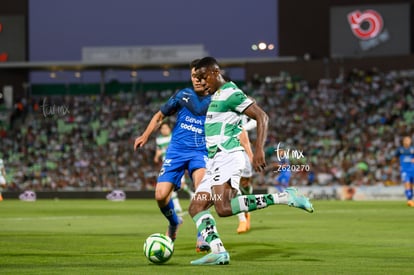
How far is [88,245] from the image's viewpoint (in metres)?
15.9

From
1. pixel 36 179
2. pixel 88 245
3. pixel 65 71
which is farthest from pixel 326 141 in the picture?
pixel 88 245

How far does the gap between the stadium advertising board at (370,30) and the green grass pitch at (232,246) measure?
35.4 meters

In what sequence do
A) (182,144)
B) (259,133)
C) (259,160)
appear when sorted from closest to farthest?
(259,160)
(259,133)
(182,144)

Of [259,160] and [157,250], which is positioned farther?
[157,250]

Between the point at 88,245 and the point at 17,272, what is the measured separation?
467 centimetres

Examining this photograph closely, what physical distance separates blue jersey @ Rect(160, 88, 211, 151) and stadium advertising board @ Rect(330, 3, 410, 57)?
45640 millimetres

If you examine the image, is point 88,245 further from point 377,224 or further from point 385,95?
point 385,95

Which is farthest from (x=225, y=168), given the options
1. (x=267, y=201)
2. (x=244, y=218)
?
(x=244, y=218)

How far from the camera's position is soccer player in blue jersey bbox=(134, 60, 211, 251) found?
1461 centimetres

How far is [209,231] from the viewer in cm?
1220

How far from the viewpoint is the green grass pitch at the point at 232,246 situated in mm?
11789

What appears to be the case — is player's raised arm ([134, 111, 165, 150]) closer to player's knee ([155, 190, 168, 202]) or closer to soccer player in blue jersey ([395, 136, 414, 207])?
player's knee ([155, 190, 168, 202])

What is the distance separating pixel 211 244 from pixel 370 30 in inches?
1926

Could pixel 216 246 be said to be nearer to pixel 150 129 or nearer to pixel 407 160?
pixel 150 129
